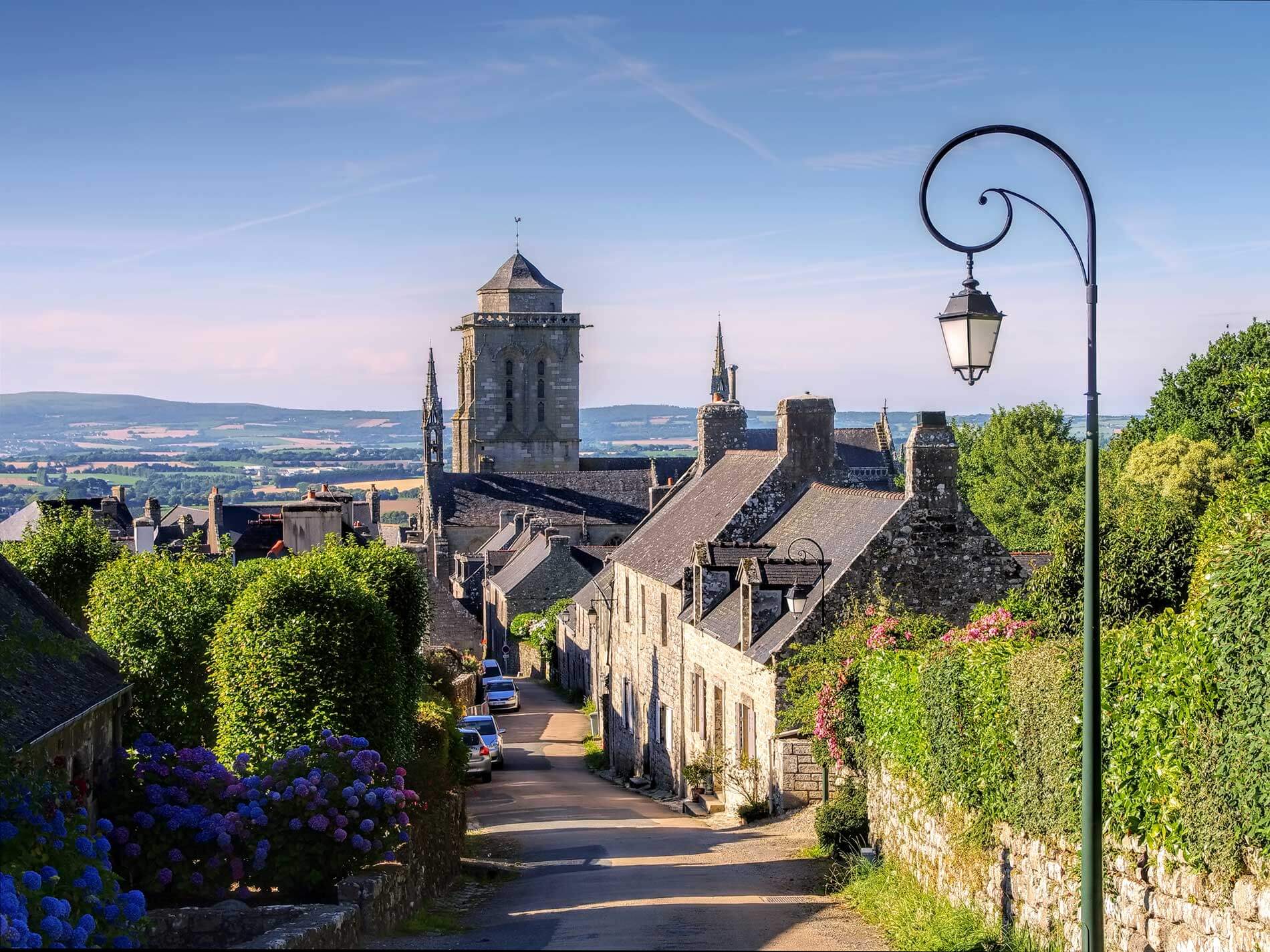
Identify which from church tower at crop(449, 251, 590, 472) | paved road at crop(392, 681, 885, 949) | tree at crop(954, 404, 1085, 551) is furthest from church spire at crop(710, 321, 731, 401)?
paved road at crop(392, 681, 885, 949)

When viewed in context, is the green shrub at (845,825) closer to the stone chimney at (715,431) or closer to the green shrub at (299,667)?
the green shrub at (299,667)

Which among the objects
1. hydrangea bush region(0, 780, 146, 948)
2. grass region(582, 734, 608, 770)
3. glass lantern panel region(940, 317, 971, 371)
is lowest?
grass region(582, 734, 608, 770)

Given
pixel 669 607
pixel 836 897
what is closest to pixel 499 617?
pixel 669 607

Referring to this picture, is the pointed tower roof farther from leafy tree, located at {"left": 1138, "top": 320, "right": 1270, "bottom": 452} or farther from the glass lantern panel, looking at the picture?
the glass lantern panel

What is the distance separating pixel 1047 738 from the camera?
13.8m

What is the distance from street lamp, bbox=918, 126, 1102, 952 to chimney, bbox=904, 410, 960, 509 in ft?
46.3

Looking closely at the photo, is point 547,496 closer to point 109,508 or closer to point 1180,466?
point 109,508

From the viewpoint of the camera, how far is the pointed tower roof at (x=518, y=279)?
118 meters

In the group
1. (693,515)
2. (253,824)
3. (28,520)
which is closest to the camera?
(253,824)

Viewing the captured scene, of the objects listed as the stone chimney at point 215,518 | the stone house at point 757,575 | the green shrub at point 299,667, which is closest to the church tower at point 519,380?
the stone chimney at point 215,518

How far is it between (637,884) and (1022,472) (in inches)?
2166

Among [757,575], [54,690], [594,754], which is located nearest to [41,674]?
[54,690]

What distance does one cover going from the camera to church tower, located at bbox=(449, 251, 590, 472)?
4599 inches

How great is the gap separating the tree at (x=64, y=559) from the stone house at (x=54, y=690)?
7.09 metres
